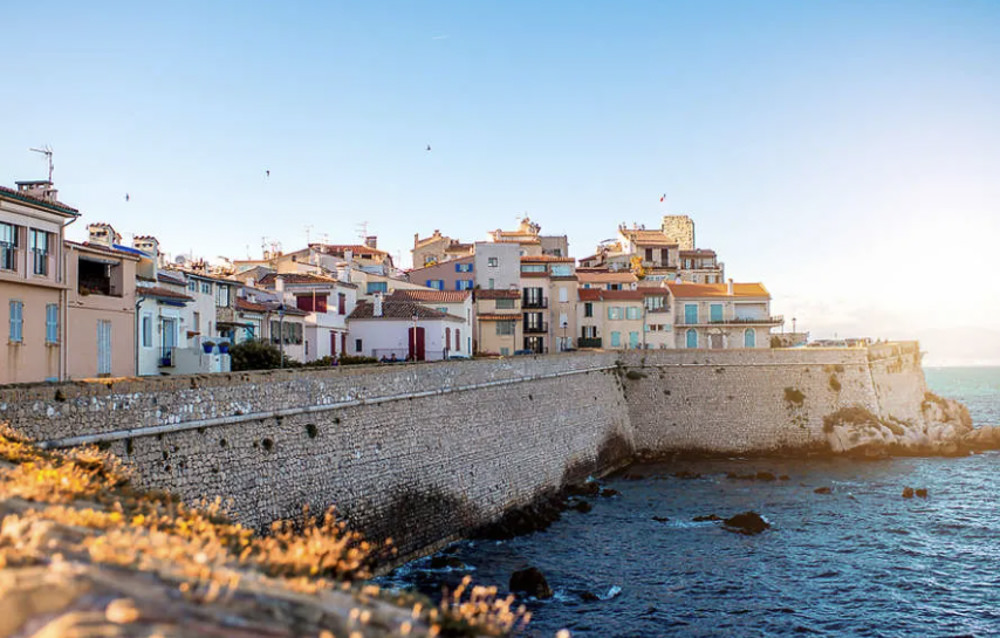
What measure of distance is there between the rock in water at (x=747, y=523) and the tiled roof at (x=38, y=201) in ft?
84.6

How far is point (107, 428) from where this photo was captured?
16.2 meters

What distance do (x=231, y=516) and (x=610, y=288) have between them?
174 ft

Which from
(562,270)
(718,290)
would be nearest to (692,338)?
(718,290)

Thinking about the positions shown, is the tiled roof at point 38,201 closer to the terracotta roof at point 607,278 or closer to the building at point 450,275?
the building at point 450,275

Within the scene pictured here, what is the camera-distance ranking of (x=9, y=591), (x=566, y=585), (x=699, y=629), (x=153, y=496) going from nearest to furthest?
(x=9, y=591), (x=153, y=496), (x=699, y=629), (x=566, y=585)

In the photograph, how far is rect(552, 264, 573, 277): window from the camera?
209 feet

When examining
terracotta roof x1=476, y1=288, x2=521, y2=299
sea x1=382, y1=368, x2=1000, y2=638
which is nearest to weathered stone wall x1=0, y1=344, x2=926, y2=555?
sea x1=382, y1=368, x2=1000, y2=638

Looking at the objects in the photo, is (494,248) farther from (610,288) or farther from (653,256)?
(653,256)

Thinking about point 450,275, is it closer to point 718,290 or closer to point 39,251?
point 718,290

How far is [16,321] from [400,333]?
2713cm

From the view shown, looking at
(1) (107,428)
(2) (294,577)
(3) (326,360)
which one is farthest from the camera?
(3) (326,360)

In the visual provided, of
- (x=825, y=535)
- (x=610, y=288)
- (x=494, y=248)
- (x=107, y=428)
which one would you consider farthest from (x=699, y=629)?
(x=610, y=288)

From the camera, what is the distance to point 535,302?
202 ft

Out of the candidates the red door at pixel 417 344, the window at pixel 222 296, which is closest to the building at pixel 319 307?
the red door at pixel 417 344
